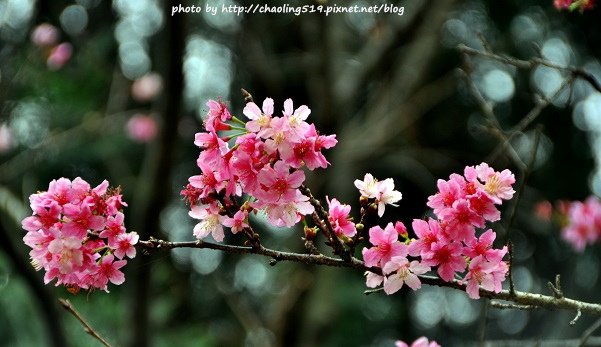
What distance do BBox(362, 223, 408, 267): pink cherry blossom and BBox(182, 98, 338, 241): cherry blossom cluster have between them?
0.10 metres

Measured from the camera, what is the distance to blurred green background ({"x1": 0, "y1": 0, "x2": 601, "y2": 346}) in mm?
3076

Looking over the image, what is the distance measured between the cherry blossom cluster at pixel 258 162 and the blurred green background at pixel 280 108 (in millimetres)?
1398

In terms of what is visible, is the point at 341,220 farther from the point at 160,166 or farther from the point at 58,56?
the point at 58,56

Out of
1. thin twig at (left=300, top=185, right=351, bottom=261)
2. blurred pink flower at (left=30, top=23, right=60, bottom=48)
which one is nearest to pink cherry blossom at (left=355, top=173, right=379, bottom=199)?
thin twig at (left=300, top=185, right=351, bottom=261)

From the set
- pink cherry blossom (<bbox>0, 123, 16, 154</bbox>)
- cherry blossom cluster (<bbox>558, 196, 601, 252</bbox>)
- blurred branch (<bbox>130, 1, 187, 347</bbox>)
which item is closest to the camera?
blurred branch (<bbox>130, 1, 187, 347</bbox>)

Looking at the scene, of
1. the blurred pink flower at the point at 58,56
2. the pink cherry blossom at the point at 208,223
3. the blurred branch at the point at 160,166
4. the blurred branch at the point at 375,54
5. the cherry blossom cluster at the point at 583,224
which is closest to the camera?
the pink cherry blossom at the point at 208,223

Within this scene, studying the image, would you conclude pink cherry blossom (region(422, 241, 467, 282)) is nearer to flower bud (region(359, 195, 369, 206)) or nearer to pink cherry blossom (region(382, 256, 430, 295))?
pink cherry blossom (region(382, 256, 430, 295))

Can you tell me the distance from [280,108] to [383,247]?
3.48 metres

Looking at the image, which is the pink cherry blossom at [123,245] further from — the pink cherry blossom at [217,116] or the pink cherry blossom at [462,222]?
the pink cherry blossom at [462,222]

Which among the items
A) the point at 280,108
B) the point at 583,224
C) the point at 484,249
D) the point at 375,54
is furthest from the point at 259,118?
the point at 280,108

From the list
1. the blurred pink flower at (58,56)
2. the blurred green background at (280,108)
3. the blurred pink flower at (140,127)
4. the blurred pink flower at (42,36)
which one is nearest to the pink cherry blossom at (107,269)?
the blurred green background at (280,108)

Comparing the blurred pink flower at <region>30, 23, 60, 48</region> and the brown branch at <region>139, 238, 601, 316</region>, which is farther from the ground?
the brown branch at <region>139, 238, 601, 316</region>

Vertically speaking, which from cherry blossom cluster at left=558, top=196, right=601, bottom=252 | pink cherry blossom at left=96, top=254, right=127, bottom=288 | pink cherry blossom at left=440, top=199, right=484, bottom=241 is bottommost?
cherry blossom cluster at left=558, top=196, right=601, bottom=252

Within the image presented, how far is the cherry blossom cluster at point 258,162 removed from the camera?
940 mm
